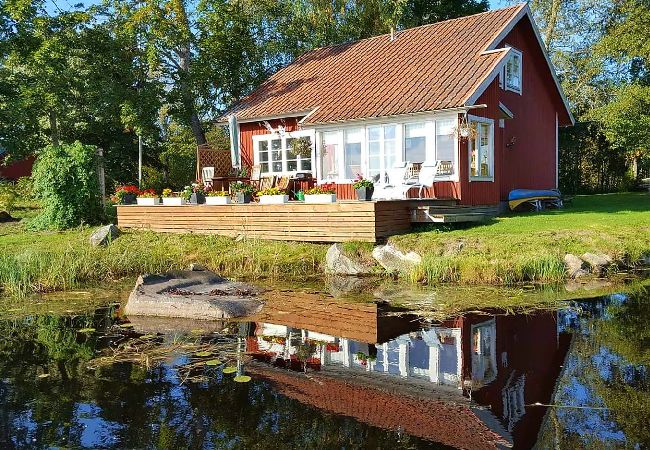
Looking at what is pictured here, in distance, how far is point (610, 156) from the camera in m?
24.8

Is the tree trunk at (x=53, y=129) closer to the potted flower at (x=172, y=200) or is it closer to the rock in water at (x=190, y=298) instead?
the potted flower at (x=172, y=200)

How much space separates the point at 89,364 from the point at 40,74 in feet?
51.1

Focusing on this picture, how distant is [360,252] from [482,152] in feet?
16.6

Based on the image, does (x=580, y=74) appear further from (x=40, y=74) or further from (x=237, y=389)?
(x=237, y=389)

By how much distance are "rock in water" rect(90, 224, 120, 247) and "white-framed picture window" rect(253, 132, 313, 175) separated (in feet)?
17.6

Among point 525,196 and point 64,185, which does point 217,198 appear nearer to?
point 64,185

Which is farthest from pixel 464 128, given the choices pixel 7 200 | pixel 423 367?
pixel 7 200

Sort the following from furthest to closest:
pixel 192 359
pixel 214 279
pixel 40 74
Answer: pixel 40 74, pixel 214 279, pixel 192 359

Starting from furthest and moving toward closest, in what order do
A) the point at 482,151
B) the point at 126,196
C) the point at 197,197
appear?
1. the point at 126,196
2. the point at 197,197
3. the point at 482,151

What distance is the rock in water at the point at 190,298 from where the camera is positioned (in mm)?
8641

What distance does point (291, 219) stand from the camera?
13750 mm

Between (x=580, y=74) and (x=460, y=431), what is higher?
(x=580, y=74)

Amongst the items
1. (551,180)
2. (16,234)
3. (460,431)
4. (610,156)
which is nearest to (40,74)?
(16,234)

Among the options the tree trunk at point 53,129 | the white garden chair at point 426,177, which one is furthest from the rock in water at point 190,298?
the tree trunk at point 53,129
